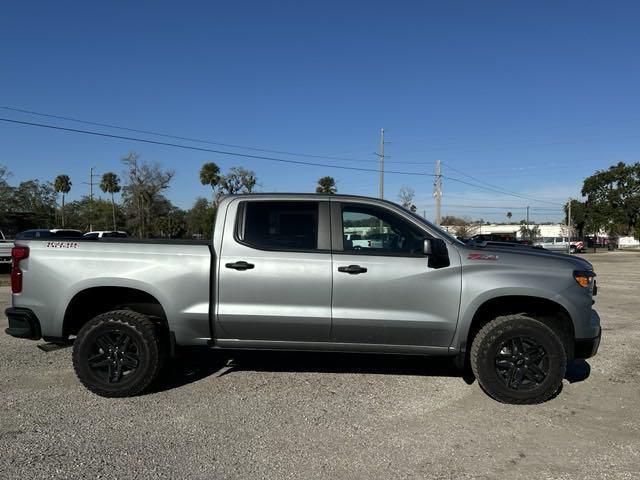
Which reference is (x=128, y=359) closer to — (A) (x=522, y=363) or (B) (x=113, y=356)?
(B) (x=113, y=356)

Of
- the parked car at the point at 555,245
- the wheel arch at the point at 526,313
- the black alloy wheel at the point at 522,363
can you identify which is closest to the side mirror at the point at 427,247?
the wheel arch at the point at 526,313

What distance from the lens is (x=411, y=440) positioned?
4.00 meters

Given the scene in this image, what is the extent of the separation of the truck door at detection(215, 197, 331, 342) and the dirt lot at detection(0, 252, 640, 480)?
678 mm

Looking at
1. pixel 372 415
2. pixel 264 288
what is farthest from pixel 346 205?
pixel 372 415

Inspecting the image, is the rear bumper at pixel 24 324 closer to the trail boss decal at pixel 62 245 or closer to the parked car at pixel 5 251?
the trail boss decal at pixel 62 245

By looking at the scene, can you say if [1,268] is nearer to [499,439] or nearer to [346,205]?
[346,205]

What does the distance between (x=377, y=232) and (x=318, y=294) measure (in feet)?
2.75

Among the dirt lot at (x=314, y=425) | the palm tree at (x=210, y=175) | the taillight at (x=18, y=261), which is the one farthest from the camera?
the palm tree at (x=210, y=175)

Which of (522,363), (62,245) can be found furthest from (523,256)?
(62,245)

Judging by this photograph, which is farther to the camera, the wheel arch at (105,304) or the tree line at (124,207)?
the tree line at (124,207)

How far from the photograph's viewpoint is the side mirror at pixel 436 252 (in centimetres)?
453

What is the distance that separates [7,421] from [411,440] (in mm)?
3307

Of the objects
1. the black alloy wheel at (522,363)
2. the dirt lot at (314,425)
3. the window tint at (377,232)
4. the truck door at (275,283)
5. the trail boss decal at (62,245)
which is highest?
the window tint at (377,232)

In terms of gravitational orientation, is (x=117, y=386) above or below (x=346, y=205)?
below
